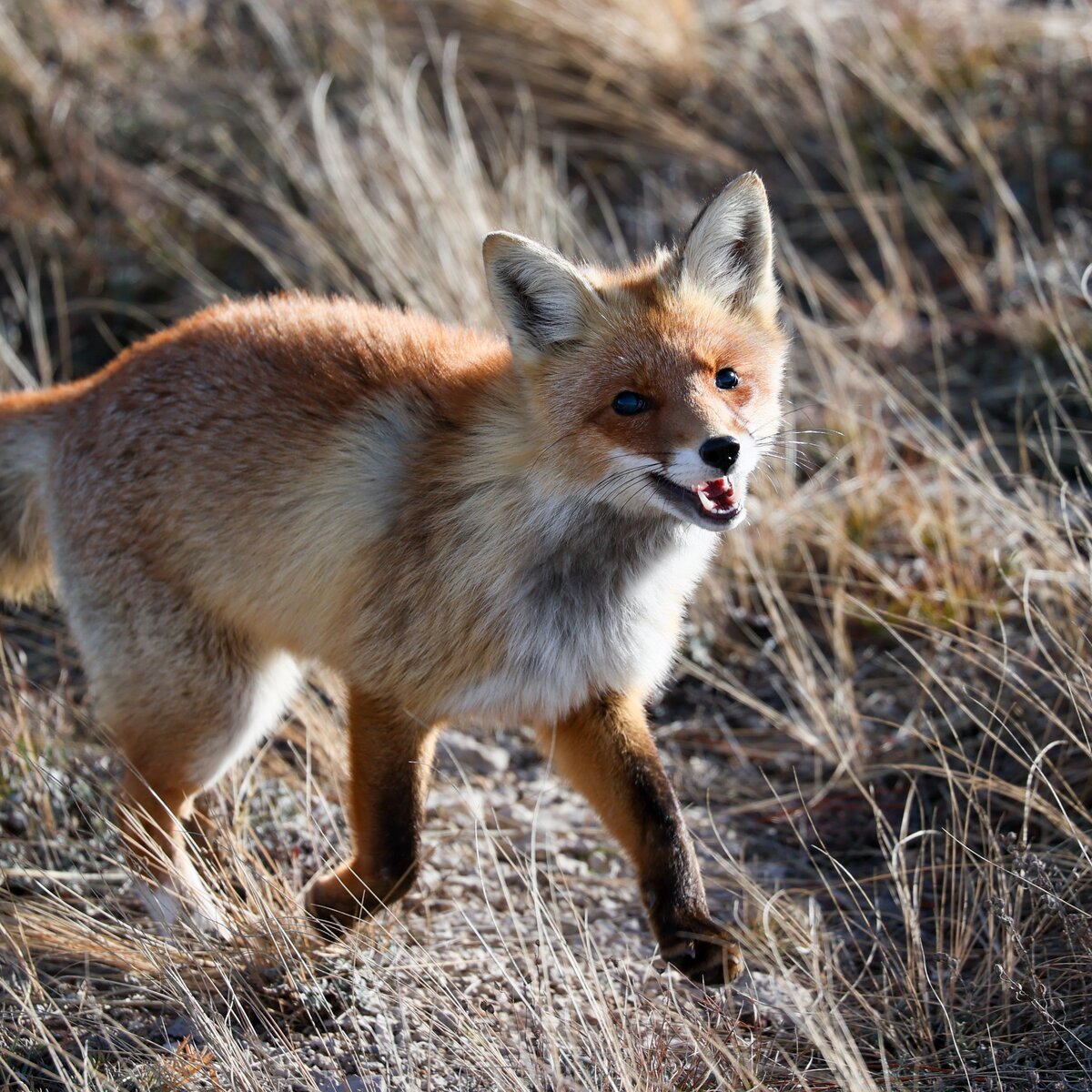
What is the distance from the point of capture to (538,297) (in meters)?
3.18

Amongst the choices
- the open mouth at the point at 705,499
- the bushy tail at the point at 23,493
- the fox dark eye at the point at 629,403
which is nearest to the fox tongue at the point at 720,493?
the open mouth at the point at 705,499

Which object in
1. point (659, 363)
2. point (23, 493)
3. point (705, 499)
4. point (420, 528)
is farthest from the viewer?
point (23, 493)

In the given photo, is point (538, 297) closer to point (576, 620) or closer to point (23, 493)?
point (576, 620)

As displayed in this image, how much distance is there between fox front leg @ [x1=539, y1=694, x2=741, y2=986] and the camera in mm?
3021

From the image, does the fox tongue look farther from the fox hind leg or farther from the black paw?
the fox hind leg

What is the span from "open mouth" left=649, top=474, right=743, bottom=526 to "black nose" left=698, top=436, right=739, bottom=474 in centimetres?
6

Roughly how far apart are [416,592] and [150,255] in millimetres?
4293

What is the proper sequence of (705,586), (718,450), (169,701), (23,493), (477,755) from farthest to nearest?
(705,586) → (477,755) → (23,493) → (169,701) → (718,450)

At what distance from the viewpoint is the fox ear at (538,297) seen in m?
3.11

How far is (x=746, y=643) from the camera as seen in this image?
192 inches

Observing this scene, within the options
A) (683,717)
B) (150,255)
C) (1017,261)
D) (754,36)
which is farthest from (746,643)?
(754,36)

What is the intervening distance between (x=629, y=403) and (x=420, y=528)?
69 centimetres

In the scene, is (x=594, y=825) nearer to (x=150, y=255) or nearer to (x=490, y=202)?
(x=490, y=202)

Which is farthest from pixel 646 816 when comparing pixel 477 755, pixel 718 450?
pixel 477 755
